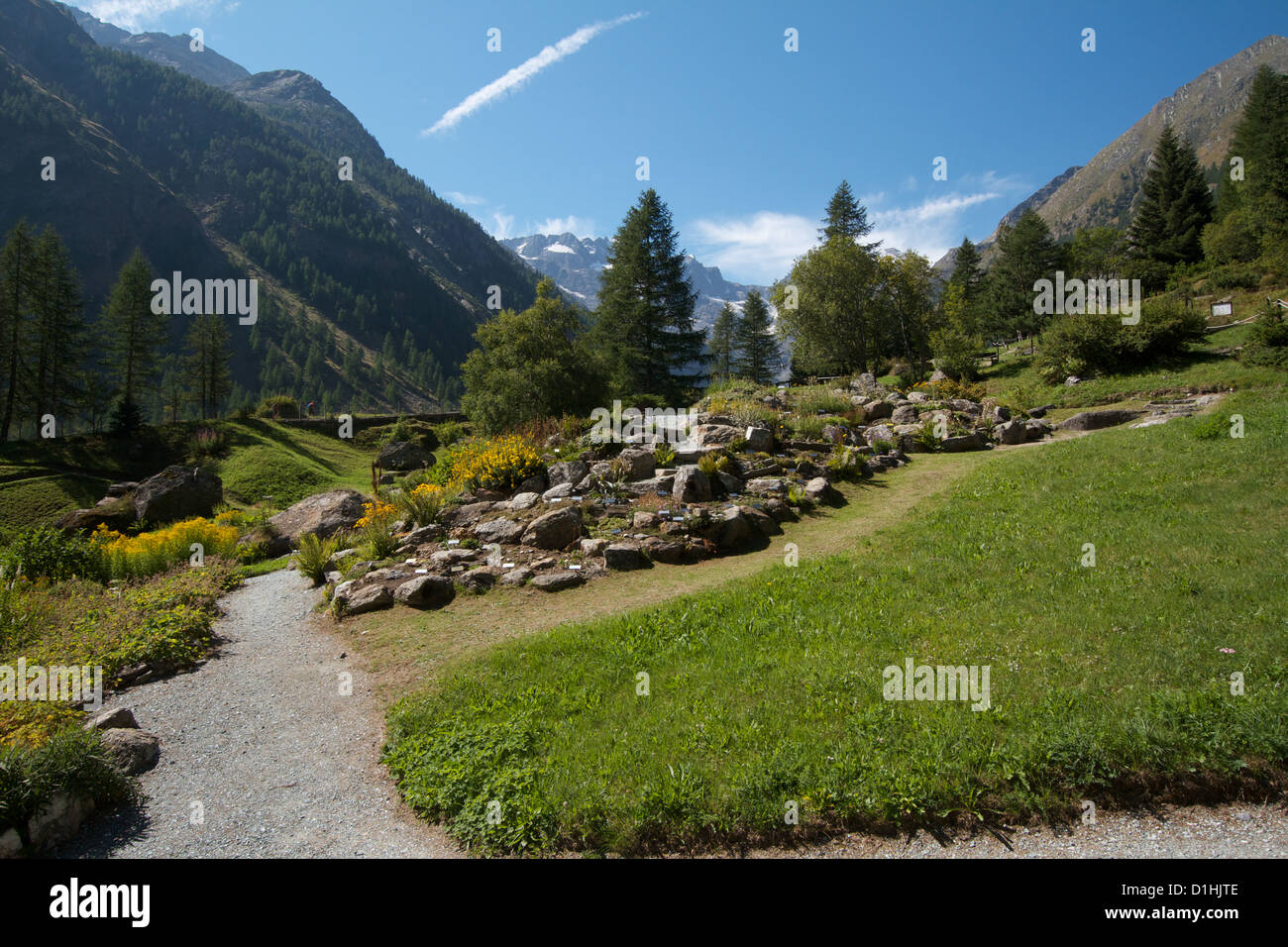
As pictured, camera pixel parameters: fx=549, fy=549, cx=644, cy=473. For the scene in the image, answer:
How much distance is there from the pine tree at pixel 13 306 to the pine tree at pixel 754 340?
5483 cm

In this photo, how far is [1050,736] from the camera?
4.28 m

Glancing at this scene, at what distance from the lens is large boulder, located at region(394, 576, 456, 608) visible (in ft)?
29.7

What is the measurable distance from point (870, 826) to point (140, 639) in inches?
379

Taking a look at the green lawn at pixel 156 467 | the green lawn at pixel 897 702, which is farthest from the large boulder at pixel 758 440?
the green lawn at pixel 156 467

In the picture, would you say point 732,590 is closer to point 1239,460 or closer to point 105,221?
point 1239,460

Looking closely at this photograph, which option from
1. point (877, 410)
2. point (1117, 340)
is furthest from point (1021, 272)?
point (877, 410)

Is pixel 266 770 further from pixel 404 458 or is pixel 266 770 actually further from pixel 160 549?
pixel 404 458

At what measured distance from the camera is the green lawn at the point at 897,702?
13.1ft

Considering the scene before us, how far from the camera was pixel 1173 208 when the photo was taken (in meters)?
43.8

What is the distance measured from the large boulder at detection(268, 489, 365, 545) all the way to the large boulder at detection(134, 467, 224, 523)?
6.08 m

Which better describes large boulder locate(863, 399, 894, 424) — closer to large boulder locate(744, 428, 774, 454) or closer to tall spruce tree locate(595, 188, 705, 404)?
large boulder locate(744, 428, 774, 454)

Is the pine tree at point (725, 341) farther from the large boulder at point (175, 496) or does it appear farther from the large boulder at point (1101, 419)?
the large boulder at point (175, 496)
